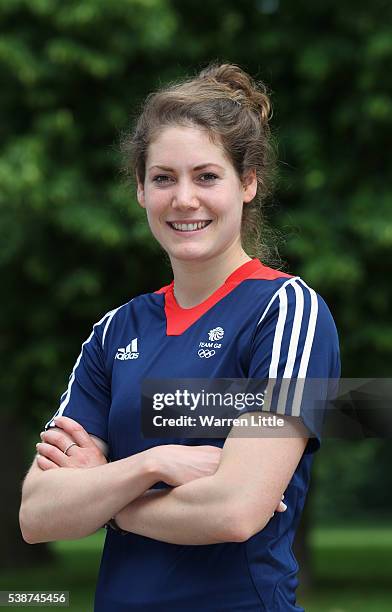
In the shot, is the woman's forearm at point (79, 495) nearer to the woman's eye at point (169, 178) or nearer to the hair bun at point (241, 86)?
the woman's eye at point (169, 178)

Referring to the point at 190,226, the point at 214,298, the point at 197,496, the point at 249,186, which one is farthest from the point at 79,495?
the point at 249,186

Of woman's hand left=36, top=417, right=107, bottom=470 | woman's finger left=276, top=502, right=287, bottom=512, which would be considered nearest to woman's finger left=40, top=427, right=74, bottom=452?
woman's hand left=36, top=417, right=107, bottom=470

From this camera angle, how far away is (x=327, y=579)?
1427 cm

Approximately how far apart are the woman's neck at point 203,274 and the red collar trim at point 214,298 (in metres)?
0.02

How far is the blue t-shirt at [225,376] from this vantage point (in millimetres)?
2703

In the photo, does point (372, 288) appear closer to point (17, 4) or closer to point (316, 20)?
point (316, 20)

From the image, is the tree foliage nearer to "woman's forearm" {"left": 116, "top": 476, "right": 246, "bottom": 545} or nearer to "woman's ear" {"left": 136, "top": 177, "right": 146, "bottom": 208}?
"woman's ear" {"left": 136, "top": 177, "right": 146, "bottom": 208}

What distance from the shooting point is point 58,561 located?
16359mm

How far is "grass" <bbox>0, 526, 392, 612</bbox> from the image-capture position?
38.5 feet

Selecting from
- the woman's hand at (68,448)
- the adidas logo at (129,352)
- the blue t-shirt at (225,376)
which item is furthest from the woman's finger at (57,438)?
the adidas logo at (129,352)

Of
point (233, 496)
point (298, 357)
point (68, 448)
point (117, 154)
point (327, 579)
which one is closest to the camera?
point (233, 496)

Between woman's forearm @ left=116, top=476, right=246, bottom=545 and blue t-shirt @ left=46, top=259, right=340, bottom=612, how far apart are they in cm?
8

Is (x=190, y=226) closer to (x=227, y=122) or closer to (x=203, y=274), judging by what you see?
(x=203, y=274)

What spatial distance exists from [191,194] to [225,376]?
0.51 m
